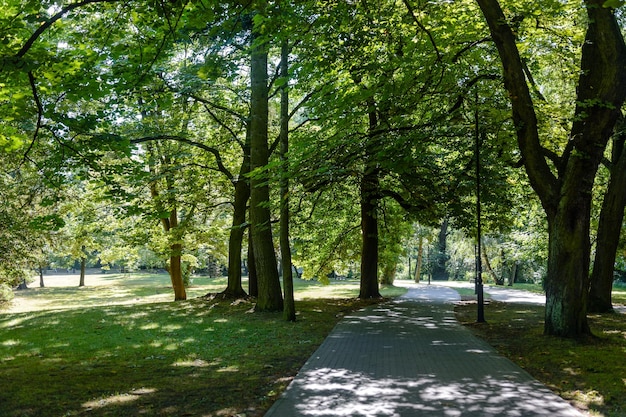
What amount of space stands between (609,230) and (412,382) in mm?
11616

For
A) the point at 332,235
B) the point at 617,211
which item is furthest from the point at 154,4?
the point at 332,235

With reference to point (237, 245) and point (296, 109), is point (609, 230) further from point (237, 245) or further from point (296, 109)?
point (237, 245)

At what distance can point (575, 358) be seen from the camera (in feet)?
26.9

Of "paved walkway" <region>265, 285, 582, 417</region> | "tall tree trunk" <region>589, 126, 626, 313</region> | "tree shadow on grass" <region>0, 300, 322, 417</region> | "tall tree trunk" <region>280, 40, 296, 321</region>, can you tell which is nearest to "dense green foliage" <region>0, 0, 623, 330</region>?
"tall tree trunk" <region>280, 40, 296, 321</region>

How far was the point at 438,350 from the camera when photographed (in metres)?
Result: 9.30

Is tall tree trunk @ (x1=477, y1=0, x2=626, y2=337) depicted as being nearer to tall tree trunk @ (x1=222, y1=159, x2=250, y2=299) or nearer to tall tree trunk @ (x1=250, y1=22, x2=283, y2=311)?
tall tree trunk @ (x1=250, y1=22, x2=283, y2=311)

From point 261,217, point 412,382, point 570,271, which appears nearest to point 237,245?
point 261,217

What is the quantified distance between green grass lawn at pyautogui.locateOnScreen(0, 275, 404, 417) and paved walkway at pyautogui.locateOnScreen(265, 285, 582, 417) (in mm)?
476

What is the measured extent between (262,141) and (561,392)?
10.9 meters

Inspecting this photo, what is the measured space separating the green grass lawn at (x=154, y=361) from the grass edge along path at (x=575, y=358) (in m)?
3.64

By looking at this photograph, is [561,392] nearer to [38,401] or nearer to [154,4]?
[38,401]

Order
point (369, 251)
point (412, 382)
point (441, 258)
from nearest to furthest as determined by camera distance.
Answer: point (412, 382) < point (369, 251) < point (441, 258)

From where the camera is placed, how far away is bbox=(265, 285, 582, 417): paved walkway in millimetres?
5652

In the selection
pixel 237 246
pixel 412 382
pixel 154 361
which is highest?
pixel 237 246
